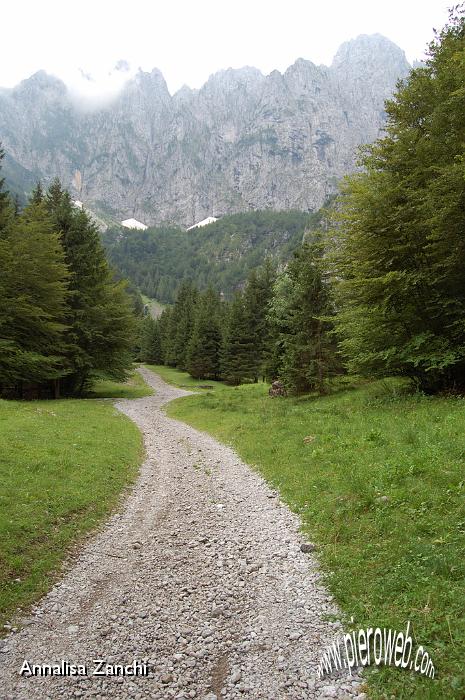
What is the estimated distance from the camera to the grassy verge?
7.57m

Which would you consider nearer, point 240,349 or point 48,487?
point 48,487

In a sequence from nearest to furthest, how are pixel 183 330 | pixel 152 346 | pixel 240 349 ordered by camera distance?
pixel 240 349 → pixel 183 330 → pixel 152 346

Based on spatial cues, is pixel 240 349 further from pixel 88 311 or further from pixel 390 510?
pixel 390 510

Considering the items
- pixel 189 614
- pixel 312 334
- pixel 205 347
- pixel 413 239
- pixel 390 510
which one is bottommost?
pixel 189 614

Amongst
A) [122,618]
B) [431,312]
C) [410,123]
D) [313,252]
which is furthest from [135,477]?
[313,252]

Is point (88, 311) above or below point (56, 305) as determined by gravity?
below

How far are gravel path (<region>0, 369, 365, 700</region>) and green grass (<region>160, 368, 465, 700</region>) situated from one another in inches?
25.3

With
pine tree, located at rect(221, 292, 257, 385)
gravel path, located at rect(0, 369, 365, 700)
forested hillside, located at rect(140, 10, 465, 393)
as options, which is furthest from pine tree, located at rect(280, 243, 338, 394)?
pine tree, located at rect(221, 292, 257, 385)

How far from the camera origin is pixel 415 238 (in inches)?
754

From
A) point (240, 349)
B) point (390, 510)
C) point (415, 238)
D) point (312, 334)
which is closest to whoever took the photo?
point (390, 510)

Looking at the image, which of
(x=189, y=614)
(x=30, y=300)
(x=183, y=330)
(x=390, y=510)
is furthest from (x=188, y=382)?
(x=189, y=614)

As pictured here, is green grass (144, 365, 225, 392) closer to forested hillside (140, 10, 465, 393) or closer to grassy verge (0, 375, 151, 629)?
grassy verge (0, 375, 151, 629)

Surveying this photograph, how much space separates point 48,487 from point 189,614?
679 centimetres

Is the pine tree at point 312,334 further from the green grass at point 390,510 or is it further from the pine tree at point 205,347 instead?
the pine tree at point 205,347
